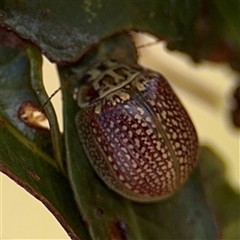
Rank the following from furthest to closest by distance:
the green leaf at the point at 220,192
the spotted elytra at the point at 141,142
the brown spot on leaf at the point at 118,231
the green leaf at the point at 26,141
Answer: the green leaf at the point at 220,192 → the spotted elytra at the point at 141,142 → the brown spot on leaf at the point at 118,231 → the green leaf at the point at 26,141

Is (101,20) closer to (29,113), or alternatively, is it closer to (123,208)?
(29,113)

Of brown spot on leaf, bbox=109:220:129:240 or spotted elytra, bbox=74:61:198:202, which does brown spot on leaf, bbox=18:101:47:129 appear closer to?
spotted elytra, bbox=74:61:198:202

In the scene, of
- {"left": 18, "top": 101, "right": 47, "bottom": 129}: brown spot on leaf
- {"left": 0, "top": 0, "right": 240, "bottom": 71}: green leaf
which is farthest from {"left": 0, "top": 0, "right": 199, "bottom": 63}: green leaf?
{"left": 18, "top": 101, "right": 47, "bottom": 129}: brown spot on leaf

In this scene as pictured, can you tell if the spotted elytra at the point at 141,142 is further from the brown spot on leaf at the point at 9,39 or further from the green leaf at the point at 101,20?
the brown spot on leaf at the point at 9,39

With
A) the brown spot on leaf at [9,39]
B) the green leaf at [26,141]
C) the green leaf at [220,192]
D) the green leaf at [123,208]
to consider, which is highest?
the brown spot on leaf at [9,39]

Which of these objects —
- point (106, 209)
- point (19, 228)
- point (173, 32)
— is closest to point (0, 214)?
point (19, 228)

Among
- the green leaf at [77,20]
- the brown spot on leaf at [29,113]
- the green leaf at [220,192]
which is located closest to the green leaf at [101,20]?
the green leaf at [77,20]

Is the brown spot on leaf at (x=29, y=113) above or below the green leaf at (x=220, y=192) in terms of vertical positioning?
above
